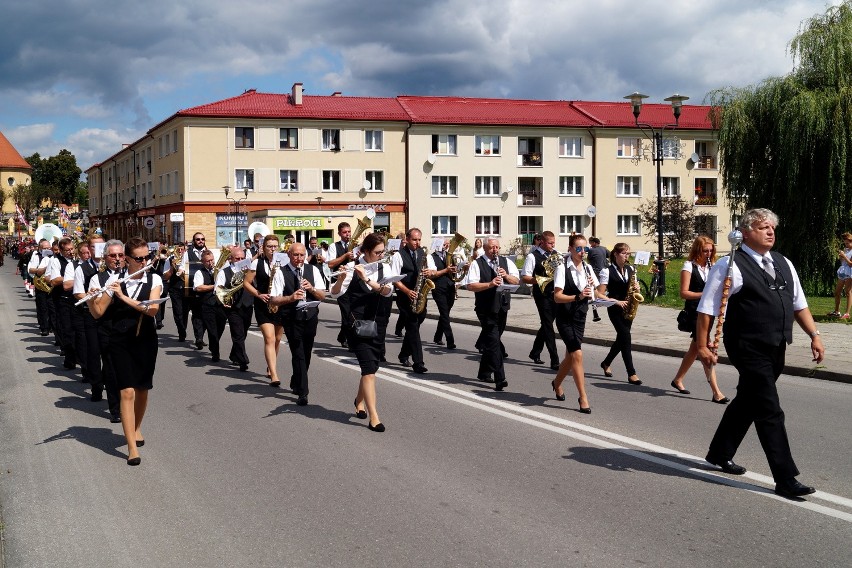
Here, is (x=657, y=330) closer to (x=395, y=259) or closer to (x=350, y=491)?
(x=395, y=259)

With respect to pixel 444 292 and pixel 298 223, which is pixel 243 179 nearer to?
pixel 298 223

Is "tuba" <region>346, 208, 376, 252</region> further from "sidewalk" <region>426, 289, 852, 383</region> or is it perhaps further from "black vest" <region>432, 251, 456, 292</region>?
"sidewalk" <region>426, 289, 852, 383</region>

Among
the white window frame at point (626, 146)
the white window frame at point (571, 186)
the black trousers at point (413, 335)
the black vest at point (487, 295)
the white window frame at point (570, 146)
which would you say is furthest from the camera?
the white window frame at point (626, 146)

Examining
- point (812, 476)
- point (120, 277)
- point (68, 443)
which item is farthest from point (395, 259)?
point (812, 476)

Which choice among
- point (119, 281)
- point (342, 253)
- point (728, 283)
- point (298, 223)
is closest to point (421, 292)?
point (342, 253)

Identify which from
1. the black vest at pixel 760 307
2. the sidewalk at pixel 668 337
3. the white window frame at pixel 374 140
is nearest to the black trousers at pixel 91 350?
the black vest at pixel 760 307

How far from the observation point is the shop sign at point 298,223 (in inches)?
2003

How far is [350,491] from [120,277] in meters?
2.86

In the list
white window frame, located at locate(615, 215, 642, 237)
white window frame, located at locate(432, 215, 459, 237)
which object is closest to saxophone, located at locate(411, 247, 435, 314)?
white window frame, located at locate(432, 215, 459, 237)

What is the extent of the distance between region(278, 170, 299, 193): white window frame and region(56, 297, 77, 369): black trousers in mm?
44040

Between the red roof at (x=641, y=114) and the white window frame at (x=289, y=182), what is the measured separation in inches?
846

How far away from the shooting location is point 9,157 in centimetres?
13212

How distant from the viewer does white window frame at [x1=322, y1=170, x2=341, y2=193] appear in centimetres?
5641

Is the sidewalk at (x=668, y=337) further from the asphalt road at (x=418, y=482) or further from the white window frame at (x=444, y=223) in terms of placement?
the white window frame at (x=444, y=223)
